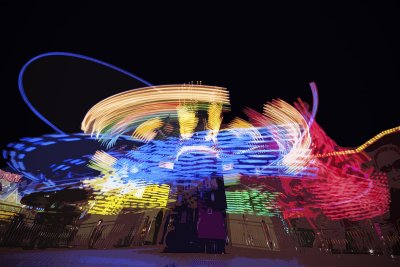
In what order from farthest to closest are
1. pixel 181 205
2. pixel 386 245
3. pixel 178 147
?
pixel 178 147
pixel 386 245
pixel 181 205

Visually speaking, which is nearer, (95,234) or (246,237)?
(246,237)

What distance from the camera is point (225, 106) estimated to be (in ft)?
22.7

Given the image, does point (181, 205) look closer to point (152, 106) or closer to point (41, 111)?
point (152, 106)

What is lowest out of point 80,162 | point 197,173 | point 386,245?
point 386,245

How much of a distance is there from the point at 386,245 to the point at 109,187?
761cm

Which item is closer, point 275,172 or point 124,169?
point 124,169

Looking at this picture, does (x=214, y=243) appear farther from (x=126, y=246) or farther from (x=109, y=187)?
(x=109, y=187)

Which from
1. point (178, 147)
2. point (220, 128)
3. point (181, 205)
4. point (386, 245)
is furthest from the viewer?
point (220, 128)

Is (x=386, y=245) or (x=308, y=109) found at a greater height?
(x=308, y=109)

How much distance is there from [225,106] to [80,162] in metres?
4.49

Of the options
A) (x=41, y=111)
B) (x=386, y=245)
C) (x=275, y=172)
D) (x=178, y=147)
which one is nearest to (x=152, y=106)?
(x=178, y=147)

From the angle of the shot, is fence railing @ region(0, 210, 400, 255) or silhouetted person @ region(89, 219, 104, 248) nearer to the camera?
fence railing @ region(0, 210, 400, 255)

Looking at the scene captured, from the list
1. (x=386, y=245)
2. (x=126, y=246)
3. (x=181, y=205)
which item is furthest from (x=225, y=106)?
(x=386, y=245)

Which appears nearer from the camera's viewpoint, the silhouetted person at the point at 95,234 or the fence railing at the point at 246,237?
the fence railing at the point at 246,237
